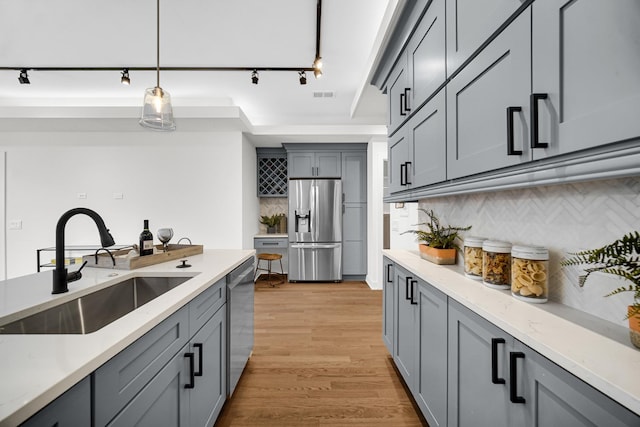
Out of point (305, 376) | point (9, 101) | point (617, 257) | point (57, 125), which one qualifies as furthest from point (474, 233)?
point (9, 101)

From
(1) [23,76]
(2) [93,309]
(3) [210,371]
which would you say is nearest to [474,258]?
(3) [210,371]

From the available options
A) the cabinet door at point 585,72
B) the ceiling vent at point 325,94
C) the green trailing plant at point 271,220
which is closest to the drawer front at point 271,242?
the green trailing plant at point 271,220

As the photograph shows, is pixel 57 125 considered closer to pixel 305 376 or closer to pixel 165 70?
pixel 165 70

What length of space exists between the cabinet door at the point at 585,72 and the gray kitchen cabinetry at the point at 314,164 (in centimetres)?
431

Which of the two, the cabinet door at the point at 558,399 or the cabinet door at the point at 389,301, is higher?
the cabinet door at the point at 558,399

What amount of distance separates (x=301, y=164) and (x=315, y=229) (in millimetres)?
1181

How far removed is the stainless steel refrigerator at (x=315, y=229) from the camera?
500 cm

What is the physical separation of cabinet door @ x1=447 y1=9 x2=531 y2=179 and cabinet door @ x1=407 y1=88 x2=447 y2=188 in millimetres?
67

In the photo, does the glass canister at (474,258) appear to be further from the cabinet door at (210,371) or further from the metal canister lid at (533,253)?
the cabinet door at (210,371)

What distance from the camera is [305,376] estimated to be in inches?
88.0

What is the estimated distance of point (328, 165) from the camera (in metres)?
5.17

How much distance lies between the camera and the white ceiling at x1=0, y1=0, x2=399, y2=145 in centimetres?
235

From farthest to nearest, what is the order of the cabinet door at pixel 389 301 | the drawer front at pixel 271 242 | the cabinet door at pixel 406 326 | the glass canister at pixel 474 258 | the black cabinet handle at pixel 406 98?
the drawer front at pixel 271 242 < the cabinet door at pixel 389 301 < the black cabinet handle at pixel 406 98 < the cabinet door at pixel 406 326 < the glass canister at pixel 474 258

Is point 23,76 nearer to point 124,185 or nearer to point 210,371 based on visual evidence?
point 124,185
